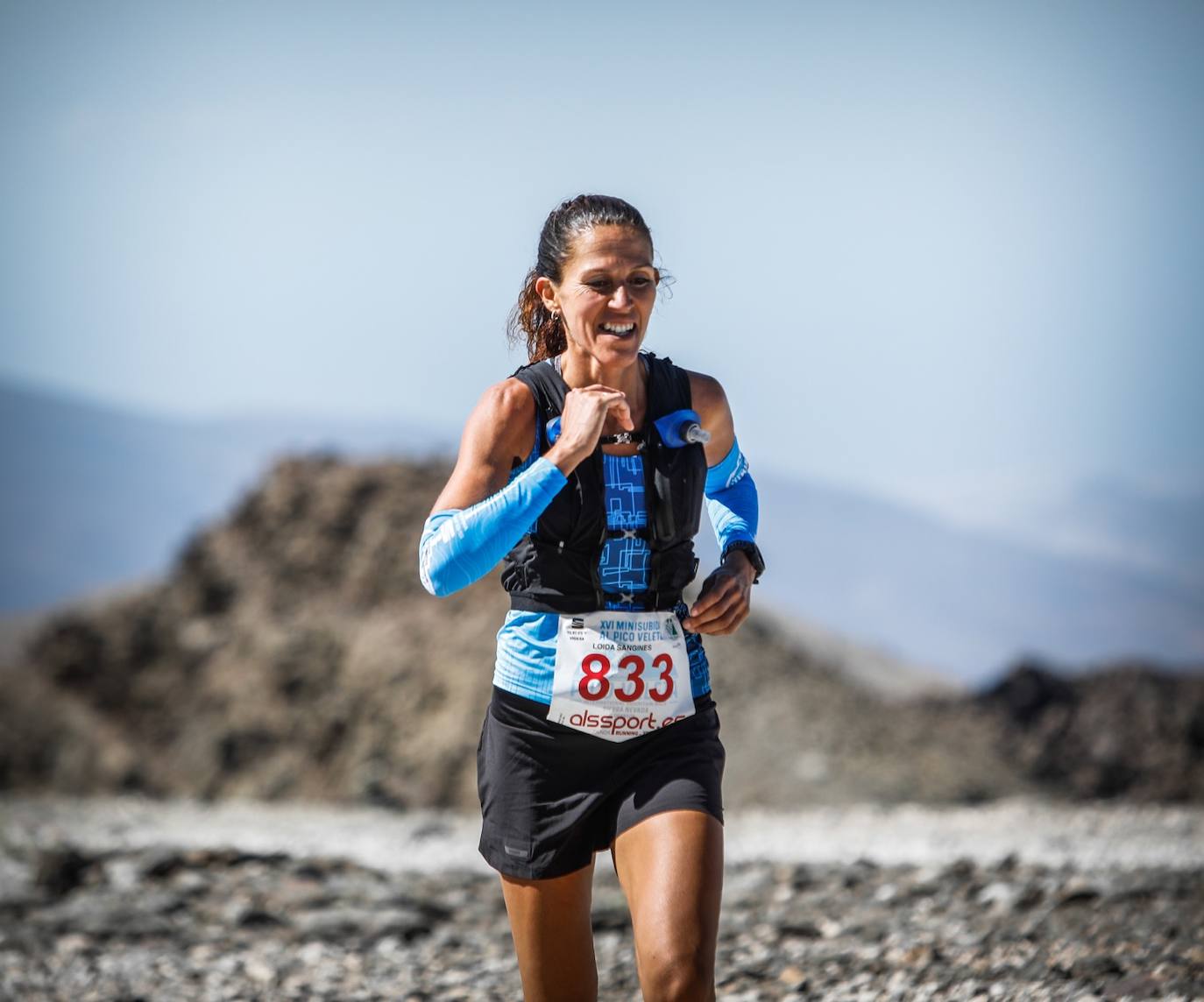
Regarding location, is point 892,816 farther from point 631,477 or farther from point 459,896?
point 631,477

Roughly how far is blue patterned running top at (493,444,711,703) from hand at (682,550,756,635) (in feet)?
0.30

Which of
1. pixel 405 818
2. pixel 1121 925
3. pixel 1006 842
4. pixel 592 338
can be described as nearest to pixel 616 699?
pixel 592 338

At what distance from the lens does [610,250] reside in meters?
3.75

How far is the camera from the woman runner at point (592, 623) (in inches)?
145

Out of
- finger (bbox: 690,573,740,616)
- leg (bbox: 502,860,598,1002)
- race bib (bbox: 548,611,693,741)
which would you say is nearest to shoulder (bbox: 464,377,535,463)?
race bib (bbox: 548,611,693,741)

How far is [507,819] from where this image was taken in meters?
3.79

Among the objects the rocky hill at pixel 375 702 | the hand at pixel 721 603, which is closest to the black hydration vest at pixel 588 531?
the hand at pixel 721 603

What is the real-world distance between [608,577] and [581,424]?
18.2 inches

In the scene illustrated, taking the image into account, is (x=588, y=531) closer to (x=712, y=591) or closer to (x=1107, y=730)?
(x=712, y=591)

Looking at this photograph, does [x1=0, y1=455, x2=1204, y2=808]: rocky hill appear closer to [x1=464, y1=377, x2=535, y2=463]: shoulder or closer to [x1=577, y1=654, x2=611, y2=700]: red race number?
[x1=577, y1=654, x2=611, y2=700]: red race number

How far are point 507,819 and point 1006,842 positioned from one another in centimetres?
831

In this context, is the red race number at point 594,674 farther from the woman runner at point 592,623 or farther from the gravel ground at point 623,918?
the gravel ground at point 623,918

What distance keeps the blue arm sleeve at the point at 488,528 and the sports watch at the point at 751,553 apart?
753 millimetres

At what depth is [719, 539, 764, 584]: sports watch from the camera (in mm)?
4059
